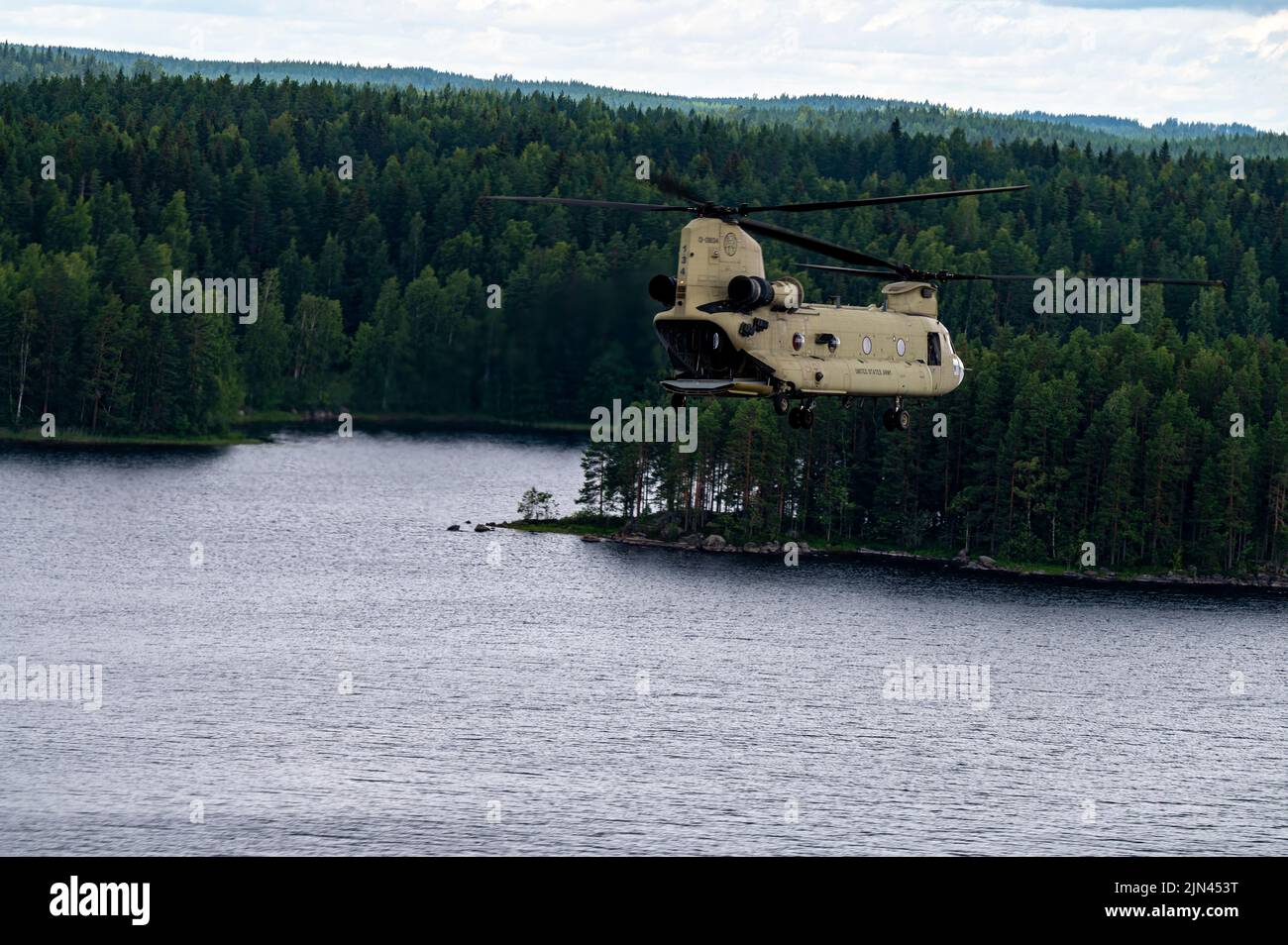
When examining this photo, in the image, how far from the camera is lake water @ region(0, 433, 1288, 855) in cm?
12688

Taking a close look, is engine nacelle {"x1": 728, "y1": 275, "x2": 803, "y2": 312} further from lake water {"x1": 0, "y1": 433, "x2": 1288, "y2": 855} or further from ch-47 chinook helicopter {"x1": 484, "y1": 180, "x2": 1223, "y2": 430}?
lake water {"x1": 0, "y1": 433, "x2": 1288, "y2": 855}

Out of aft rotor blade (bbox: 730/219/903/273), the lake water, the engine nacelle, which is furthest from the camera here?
the lake water

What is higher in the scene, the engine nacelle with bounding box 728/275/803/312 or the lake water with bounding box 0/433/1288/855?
the engine nacelle with bounding box 728/275/803/312

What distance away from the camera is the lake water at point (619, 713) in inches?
4995

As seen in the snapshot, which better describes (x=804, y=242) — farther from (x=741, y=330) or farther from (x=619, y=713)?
(x=619, y=713)

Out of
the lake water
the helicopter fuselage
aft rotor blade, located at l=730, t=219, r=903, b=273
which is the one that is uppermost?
aft rotor blade, located at l=730, t=219, r=903, b=273

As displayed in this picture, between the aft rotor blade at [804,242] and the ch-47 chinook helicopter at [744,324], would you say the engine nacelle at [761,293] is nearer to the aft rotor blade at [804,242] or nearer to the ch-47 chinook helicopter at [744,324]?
the ch-47 chinook helicopter at [744,324]

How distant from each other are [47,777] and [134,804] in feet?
25.9

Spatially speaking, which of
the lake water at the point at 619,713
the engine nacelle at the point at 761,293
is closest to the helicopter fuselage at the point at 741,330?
the engine nacelle at the point at 761,293

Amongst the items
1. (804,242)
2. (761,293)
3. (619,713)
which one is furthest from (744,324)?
(619,713)

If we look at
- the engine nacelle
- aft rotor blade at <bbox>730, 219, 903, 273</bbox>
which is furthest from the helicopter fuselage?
aft rotor blade at <bbox>730, 219, 903, 273</bbox>

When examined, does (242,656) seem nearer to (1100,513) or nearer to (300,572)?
(300,572)
